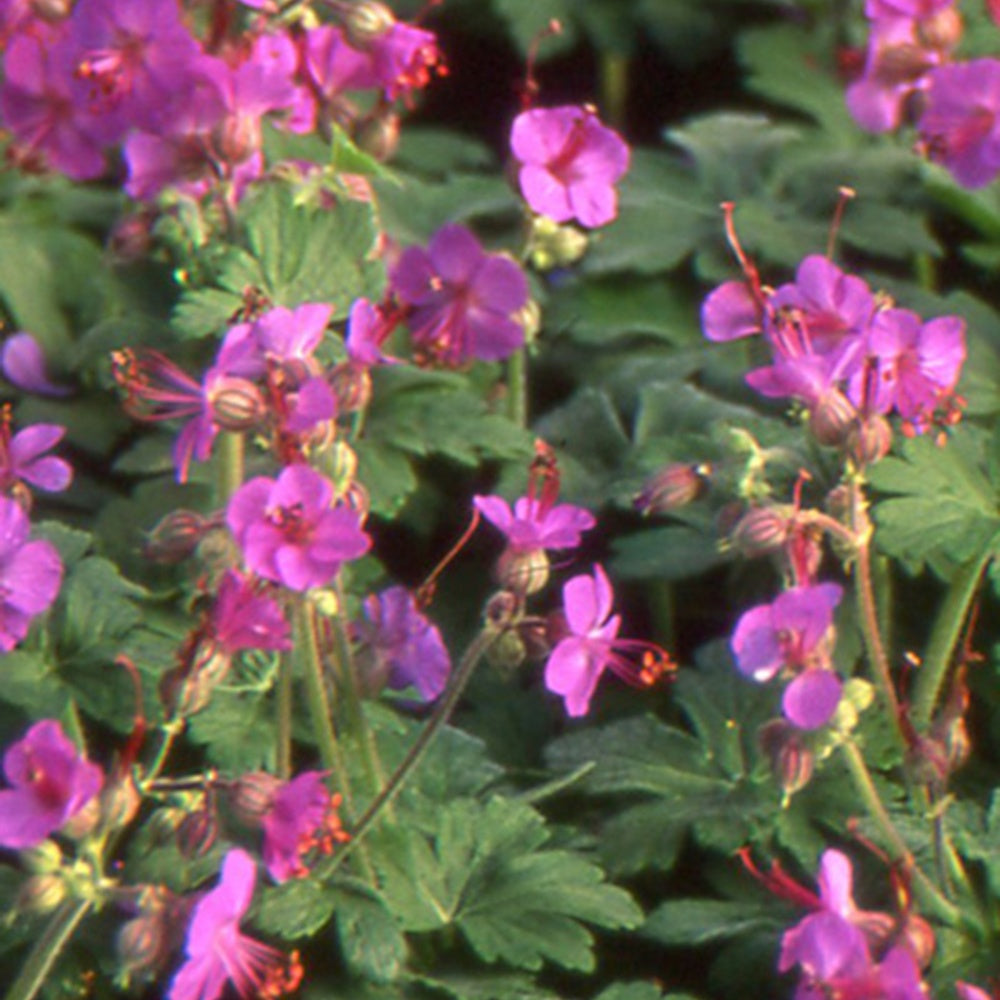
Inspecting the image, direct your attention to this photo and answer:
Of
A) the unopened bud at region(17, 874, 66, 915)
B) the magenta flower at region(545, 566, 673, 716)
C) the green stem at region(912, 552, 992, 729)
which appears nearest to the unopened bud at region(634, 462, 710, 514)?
the magenta flower at region(545, 566, 673, 716)

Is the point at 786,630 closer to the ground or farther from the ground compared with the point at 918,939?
farther from the ground

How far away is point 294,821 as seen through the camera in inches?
53.2

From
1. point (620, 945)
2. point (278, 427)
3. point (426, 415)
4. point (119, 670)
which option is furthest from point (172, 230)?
point (620, 945)

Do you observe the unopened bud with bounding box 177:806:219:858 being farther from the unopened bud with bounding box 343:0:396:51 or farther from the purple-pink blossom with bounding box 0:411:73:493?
the unopened bud with bounding box 343:0:396:51

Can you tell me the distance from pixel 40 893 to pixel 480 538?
3.04ft

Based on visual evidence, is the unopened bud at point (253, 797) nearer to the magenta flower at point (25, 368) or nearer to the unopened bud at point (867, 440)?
the unopened bud at point (867, 440)

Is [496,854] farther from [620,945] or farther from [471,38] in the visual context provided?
[471,38]

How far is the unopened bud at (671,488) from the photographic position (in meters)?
1.62

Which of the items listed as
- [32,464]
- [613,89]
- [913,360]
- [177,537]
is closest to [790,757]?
[913,360]

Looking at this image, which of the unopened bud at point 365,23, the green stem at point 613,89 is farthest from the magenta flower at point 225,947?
the green stem at point 613,89

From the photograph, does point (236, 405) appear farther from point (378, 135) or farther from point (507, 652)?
point (378, 135)

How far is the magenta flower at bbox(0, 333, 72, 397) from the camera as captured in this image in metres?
2.16

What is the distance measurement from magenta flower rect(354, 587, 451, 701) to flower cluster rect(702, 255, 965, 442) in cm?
31

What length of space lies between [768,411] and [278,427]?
883 millimetres
